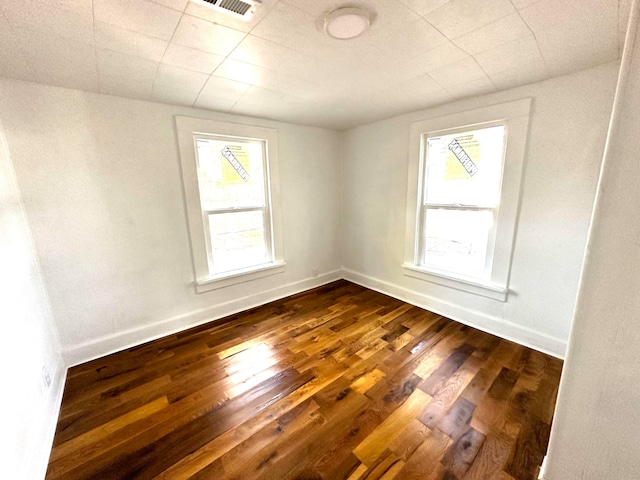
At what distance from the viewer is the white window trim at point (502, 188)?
2.06 meters

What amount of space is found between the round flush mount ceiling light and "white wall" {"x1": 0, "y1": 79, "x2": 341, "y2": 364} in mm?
1668

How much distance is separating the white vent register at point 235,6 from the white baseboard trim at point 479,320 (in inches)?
112

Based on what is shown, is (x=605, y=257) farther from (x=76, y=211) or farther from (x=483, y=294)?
(x=76, y=211)

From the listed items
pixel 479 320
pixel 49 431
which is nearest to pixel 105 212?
pixel 49 431

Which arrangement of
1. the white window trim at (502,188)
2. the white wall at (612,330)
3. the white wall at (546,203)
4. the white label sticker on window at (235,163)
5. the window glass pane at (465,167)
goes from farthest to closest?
the white label sticker on window at (235,163)
the window glass pane at (465,167)
the white window trim at (502,188)
the white wall at (546,203)
the white wall at (612,330)

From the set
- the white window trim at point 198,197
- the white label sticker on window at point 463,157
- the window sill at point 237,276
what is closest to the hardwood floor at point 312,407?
the window sill at point 237,276

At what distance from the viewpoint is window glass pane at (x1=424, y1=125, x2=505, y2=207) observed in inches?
89.4

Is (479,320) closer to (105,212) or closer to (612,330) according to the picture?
(612,330)

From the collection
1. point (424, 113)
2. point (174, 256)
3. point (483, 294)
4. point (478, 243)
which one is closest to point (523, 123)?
point (424, 113)

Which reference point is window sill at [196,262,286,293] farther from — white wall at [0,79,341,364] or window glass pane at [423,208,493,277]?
window glass pane at [423,208,493,277]

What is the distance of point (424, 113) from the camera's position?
261 cm

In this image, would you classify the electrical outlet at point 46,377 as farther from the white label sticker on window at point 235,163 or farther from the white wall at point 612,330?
the white wall at point 612,330

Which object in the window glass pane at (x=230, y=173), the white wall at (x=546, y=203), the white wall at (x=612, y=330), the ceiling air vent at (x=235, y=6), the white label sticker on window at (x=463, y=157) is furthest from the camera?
the window glass pane at (x=230, y=173)

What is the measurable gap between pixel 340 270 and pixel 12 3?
3.60m
